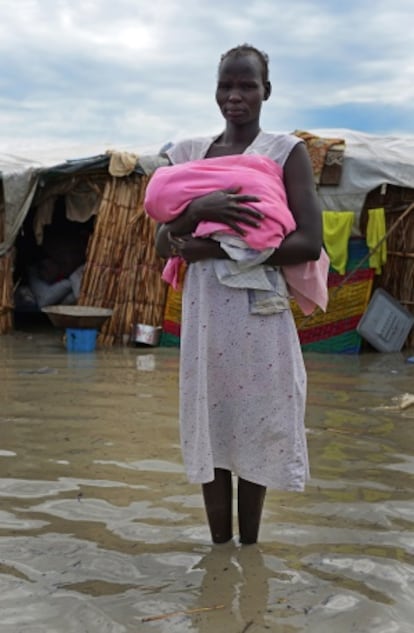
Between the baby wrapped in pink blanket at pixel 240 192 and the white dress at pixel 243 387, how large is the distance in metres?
0.09

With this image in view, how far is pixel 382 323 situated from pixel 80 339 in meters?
3.27

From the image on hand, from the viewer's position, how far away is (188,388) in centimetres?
256

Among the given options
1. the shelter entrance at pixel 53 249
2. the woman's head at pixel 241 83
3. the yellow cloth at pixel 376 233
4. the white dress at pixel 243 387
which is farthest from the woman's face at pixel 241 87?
the shelter entrance at pixel 53 249

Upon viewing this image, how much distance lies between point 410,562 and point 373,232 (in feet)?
21.3

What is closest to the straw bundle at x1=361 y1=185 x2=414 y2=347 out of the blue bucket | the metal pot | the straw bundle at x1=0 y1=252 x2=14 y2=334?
the metal pot

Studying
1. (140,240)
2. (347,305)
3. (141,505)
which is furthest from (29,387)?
(347,305)

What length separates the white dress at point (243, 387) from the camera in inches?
98.7

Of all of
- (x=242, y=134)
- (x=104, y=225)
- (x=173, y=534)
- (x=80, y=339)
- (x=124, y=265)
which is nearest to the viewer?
(x=242, y=134)

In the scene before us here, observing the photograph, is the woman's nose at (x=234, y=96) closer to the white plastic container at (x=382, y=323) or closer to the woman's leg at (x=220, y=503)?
the woman's leg at (x=220, y=503)

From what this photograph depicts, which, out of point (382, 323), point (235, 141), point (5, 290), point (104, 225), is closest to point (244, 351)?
point (235, 141)

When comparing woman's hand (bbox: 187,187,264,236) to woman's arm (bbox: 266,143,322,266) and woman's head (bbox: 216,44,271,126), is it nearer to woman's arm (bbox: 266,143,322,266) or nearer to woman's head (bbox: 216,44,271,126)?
woman's arm (bbox: 266,143,322,266)

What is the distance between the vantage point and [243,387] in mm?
2516

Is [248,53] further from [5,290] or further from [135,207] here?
[5,290]

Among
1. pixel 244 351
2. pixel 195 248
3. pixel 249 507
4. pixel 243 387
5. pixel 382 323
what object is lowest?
pixel 382 323
